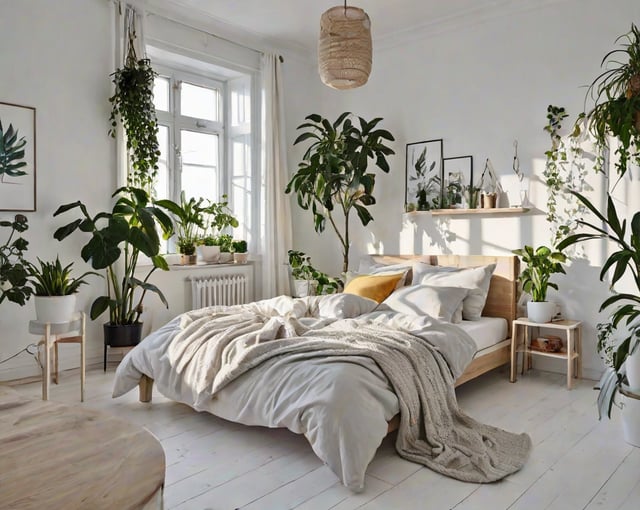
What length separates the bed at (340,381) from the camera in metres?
2.51

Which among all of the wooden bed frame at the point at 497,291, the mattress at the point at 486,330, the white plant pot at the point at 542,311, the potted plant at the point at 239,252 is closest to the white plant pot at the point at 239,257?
the potted plant at the point at 239,252

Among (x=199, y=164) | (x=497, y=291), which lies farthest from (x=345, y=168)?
(x=497, y=291)

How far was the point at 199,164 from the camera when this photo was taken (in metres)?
5.59

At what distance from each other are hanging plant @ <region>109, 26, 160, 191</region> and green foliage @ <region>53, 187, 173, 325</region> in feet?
0.81

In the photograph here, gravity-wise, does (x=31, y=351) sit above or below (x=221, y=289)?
below

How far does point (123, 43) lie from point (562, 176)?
3.70 meters

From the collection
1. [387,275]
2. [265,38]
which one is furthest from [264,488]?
[265,38]

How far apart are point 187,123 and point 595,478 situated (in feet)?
14.8

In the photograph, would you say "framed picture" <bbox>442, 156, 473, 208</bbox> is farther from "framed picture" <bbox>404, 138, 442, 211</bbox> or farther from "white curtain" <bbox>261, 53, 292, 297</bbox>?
"white curtain" <bbox>261, 53, 292, 297</bbox>

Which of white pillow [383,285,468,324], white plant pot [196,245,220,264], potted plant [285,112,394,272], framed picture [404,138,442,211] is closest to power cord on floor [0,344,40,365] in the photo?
white plant pot [196,245,220,264]

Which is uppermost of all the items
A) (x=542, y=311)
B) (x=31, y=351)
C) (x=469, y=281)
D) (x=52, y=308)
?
(x=469, y=281)

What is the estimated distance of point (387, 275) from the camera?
15.0 ft

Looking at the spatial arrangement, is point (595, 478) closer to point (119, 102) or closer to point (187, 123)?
point (119, 102)

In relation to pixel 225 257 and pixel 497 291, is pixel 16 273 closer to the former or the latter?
pixel 225 257
